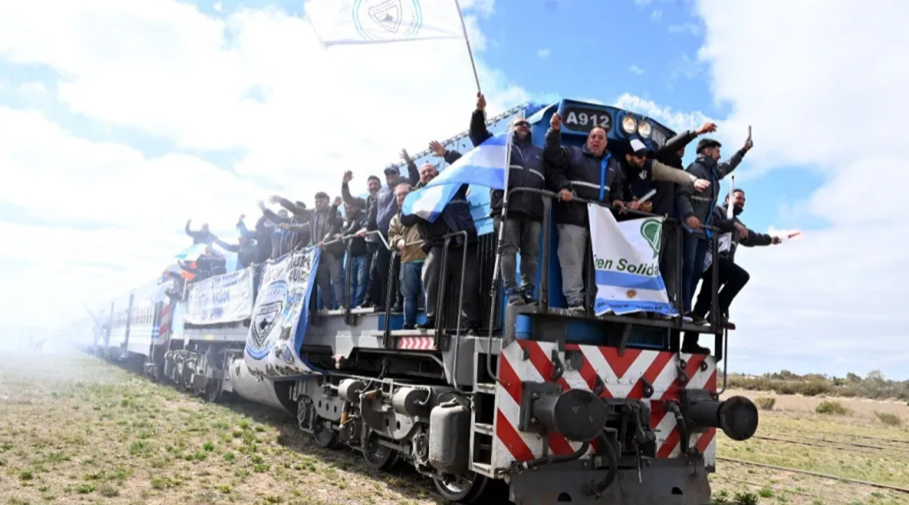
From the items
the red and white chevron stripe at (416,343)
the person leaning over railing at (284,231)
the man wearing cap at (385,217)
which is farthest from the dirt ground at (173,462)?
the person leaning over railing at (284,231)

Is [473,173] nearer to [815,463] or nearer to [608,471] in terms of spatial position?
[608,471]

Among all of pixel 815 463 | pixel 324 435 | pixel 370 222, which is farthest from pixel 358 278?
pixel 815 463

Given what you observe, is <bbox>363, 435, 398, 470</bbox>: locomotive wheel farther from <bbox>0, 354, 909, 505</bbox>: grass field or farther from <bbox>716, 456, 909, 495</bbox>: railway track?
<bbox>716, 456, 909, 495</bbox>: railway track

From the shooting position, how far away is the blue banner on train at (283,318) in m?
9.04

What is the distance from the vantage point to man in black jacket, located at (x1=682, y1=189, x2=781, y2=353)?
693 cm

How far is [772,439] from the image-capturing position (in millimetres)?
14203

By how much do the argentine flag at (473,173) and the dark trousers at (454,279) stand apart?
43 cm

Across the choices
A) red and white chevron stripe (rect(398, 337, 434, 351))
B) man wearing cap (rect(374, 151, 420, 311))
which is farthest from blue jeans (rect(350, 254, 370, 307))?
red and white chevron stripe (rect(398, 337, 434, 351))

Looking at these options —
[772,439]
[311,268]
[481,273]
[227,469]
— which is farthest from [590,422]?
[772,439]

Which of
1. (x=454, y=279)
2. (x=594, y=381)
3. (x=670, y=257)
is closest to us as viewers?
(x=594, y=381)

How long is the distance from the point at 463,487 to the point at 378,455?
1.72 meters

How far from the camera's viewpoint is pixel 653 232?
6238 mm

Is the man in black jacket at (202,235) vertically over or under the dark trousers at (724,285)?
over

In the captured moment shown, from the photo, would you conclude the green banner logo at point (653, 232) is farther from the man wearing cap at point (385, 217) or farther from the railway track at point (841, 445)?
the railway track at point (841, 445)
